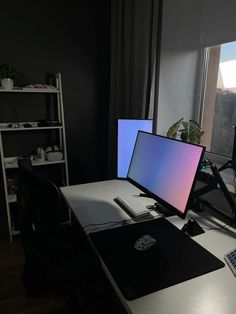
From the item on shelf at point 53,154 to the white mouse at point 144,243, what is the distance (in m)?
1.54

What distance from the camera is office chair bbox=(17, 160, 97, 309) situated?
1.02 meters

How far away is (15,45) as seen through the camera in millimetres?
2338

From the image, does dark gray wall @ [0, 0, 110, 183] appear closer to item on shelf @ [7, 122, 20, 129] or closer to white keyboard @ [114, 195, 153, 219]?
item on shelf @ [7, 122, 20, 129]

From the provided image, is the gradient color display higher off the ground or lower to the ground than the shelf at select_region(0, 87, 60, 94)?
lower

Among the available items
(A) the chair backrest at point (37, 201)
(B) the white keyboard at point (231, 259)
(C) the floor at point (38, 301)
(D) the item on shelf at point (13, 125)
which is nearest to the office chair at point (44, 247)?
(A) the chair backrest at point (37, 201)

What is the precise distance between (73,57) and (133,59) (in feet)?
2.46

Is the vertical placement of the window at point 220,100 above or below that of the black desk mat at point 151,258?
above

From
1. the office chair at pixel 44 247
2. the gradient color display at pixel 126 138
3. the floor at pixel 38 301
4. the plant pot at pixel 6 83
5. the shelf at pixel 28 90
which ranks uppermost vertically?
the plant pot at pixel 6 83

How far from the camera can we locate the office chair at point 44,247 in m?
1.02

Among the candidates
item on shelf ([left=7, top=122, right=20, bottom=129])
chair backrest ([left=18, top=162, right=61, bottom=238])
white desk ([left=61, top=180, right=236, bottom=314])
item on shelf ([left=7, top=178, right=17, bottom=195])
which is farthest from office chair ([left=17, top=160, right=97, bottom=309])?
item on shelf ([left=7, top=178, right=17, bottom=195])

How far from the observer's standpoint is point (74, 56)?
8.43 ft

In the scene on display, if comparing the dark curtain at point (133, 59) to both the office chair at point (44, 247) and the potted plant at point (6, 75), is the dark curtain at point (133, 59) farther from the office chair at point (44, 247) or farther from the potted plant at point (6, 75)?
the office chair at point (44, 247)

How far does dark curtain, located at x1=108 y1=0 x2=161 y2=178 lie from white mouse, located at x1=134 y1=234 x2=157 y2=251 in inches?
45.3

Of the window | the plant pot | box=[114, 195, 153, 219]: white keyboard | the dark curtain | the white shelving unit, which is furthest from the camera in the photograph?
the white shelving unit
